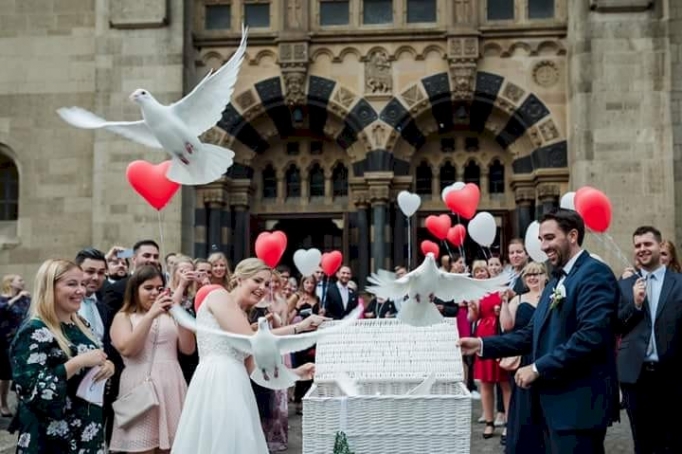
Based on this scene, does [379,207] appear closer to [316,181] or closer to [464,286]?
[316,181]

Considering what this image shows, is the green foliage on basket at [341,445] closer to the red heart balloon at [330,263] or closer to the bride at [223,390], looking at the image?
the bride at [223,390]

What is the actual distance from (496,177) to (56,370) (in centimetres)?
1191

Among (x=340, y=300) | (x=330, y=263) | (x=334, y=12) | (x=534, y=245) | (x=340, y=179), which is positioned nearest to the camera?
(x=534, y=245)

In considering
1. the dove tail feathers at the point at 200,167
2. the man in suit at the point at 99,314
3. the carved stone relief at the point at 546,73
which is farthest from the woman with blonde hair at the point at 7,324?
the carved stone relief at the point at 546,73

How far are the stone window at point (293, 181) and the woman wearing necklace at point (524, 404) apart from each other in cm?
858

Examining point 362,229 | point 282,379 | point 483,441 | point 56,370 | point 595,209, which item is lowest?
point 483,441

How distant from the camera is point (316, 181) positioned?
1531cm

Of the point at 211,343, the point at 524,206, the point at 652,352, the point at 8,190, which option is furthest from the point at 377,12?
the point at 211,343

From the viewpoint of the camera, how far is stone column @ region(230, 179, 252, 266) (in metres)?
15.0

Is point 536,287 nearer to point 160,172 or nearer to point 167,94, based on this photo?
→ point 160,172

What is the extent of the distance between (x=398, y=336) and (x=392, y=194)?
880cm

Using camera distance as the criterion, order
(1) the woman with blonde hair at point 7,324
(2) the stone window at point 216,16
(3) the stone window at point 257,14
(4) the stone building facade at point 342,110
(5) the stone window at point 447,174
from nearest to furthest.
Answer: (1) the woman with blonde hair at point 7,324
(4) the stone building facade at point 342,110
(3) the stone window at point 257,14
(2) the stone window at point 216,16
(5) the stone window at point 447,174

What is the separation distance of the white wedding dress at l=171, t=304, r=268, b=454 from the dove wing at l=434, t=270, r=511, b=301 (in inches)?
49.0

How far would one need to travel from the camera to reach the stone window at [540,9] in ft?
47.6
